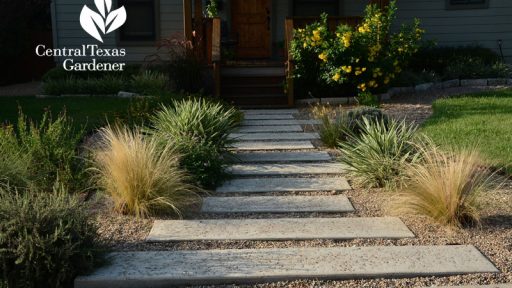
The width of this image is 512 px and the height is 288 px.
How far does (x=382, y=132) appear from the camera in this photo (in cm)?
618

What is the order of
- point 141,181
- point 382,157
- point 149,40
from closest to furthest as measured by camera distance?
point 141,181 → point 382,157 → point 149,40

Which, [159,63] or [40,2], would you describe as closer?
[159,63]

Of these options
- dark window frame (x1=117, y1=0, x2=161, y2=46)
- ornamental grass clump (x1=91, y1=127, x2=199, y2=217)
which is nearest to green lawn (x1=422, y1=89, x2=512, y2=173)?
ornamental grass clump (x1=91, y1=127, x2=199, y2=217)

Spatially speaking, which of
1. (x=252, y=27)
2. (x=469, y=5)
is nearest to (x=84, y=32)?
(x=252, y=27)

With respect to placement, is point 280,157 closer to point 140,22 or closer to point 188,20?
point 188,20

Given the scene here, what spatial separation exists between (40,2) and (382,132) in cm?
1124

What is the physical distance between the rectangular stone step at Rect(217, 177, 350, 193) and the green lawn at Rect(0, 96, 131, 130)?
296cm

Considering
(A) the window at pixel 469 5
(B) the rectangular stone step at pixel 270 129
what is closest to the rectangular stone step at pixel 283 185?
(B) the rectangular stone step at pixel 270 129

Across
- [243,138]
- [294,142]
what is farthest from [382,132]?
[243,138]

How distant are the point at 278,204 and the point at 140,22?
402 inches

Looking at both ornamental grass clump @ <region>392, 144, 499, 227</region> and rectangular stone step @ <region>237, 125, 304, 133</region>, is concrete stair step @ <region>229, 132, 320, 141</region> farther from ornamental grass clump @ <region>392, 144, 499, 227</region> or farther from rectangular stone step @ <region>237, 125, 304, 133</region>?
ornamental grass clump @ <region>392, 144, 499, 227</region>

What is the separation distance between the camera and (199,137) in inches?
259

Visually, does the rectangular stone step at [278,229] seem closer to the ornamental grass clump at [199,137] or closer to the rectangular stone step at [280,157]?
the ornamental grass clump at [199,137]

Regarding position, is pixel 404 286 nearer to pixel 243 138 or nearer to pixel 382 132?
pixel 382 132
